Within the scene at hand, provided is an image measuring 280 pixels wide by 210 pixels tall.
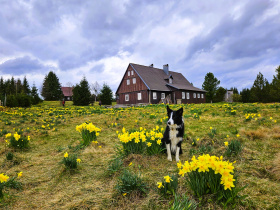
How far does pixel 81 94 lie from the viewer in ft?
122

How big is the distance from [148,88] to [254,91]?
38.6 m

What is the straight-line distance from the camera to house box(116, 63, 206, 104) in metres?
29.9

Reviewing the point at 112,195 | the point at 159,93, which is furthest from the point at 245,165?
the point at 159,93

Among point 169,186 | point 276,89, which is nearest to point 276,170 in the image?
point 169,186

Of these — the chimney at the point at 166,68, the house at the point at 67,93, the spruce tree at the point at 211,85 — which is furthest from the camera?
the house at the point at 67,93

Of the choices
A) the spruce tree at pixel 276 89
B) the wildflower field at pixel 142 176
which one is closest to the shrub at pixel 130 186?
the wildflower field at pixel 142 176

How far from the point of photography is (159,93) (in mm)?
31281

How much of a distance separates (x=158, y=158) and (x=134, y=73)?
28.8 metres

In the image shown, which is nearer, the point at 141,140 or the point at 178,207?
the point at 178,207

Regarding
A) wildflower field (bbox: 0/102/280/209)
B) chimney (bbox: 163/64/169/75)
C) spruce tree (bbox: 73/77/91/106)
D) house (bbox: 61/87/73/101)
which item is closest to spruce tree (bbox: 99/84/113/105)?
spruce tree (bbox: 73/77/91/106)

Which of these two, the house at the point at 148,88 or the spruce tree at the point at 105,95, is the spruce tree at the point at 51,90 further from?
the house at the point at 148,88

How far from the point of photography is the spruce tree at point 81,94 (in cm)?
3706

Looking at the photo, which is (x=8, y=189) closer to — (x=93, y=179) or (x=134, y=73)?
(x=93, y=179)

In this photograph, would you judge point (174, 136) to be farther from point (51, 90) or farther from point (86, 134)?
point (51, 90)
